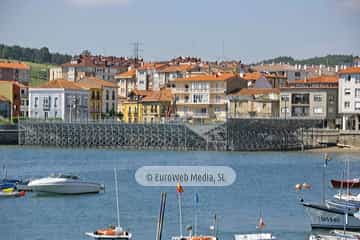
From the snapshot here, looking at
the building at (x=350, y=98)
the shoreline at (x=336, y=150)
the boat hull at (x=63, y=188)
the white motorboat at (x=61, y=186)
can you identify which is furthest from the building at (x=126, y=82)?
the boat hull at (x=63, y=188)

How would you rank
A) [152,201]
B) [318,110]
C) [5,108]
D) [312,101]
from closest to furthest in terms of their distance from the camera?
1. [152,201]
2. [318,110]
3. [312,101]
4. [5,108]

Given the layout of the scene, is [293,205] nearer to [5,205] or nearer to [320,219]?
[320,219]

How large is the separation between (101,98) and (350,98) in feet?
90.9

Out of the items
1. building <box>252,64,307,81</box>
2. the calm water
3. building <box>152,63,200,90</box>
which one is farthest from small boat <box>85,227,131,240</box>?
building <box>252,64,307,81</box>

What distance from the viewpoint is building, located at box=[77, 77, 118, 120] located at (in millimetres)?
106750

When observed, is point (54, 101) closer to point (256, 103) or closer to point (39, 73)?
point (256, 103)

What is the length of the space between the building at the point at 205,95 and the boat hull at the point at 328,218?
66526 mm

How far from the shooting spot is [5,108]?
106 metres

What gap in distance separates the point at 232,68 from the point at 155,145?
48849 mm

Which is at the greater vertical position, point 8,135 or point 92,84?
point 92,84

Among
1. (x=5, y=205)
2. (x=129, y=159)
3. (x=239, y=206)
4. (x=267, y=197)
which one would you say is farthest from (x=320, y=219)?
(x=129, y=159)

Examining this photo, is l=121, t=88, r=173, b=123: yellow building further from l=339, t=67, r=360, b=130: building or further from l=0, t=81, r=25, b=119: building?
l=339, t=67, r=360, b=130: building

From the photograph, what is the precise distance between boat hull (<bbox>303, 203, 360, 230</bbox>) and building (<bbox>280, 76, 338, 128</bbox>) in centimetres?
6037

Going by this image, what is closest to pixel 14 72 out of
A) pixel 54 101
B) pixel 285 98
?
pixel 54 101
